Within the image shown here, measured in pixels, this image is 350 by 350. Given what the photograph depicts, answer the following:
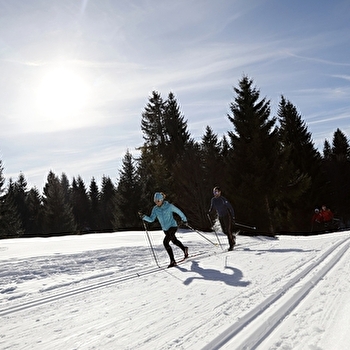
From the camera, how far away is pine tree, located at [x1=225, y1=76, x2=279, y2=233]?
22.4 m

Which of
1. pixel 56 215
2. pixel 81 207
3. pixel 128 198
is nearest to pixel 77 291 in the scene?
pixel 128 198

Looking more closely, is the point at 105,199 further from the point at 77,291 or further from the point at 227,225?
the point at 77,291

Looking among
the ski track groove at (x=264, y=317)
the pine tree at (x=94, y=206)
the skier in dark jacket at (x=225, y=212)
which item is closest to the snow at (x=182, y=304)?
the ski track groove at (x=264, y=317)

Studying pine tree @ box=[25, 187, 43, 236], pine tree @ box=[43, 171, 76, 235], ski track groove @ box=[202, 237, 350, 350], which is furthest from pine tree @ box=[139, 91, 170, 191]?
pine tree @ box=[25, 187, 43, 236]

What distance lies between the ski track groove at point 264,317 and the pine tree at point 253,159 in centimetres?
1737

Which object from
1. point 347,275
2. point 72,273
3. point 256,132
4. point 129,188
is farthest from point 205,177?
point 347,275

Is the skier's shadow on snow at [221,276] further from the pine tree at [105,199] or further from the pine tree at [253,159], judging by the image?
the pine tree at [105,199]

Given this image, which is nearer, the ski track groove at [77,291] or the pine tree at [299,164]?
the ski track groove at [77,291]

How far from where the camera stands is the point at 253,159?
75.7 ft

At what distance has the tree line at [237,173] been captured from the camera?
2264cm

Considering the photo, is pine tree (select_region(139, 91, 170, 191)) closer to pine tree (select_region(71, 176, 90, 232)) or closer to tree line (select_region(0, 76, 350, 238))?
tree line (select_region(0, 76, 350, 238))

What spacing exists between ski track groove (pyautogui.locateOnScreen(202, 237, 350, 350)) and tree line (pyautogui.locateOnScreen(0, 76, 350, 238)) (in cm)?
1716

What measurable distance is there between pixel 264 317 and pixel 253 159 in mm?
20382

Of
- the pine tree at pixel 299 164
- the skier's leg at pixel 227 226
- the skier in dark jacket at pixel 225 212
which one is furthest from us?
the pine tree at pixel 299 164
